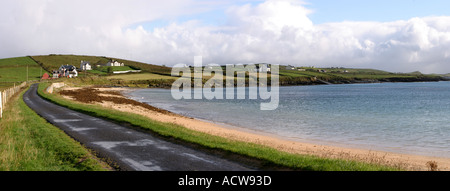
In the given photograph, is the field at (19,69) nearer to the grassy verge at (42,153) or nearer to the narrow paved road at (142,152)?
the grassy verge at (42,153)

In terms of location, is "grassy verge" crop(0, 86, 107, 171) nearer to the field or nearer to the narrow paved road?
the narrow paved road

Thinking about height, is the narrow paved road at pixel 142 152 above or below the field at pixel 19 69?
below

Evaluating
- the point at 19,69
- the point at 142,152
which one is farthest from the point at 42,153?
the point at 19,69

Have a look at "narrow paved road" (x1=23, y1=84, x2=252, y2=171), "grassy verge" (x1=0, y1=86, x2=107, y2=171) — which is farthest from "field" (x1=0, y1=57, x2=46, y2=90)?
"narrow paved road" (x1=23, y1=84, x2=252, y2=171)

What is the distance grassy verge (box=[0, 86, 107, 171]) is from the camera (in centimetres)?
1042

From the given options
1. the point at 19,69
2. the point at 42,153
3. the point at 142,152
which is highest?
the point at 19,69

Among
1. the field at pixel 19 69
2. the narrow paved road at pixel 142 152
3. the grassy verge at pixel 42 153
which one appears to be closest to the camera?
the grassy verge at pixel 42 153

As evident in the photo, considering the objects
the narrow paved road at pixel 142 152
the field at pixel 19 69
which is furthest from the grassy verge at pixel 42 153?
the field at pixel 19 69

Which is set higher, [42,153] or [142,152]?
[42,153]

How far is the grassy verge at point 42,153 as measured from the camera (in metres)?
10.4

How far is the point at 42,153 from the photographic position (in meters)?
12.3

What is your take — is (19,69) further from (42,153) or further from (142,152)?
(142,152)
